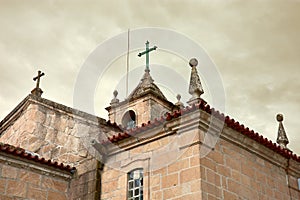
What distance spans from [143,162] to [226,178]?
1.59m

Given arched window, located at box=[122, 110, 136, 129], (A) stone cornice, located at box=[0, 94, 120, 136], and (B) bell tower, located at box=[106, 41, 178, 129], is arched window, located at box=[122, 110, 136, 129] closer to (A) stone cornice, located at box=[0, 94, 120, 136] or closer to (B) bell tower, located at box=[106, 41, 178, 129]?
(B) bell tower, located at box=[106, 41, 178, 129]

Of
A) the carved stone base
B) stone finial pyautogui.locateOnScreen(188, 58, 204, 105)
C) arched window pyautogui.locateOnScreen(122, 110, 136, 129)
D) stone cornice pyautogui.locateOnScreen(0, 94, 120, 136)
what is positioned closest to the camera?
the carved stone base

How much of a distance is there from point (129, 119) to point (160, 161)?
26.9 feet

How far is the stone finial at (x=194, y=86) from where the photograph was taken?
836 centimetres

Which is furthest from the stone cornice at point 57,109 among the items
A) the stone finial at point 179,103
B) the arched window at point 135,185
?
the stone finial at point 179,103

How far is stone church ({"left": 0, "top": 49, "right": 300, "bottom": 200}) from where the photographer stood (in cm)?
793

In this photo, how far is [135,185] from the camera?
8.62m

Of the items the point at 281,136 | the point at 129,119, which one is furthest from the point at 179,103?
the point at 281,136

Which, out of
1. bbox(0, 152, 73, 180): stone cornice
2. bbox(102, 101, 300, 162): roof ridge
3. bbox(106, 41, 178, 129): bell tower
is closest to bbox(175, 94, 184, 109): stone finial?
bbox(106, 41, 178, 129): bell tower

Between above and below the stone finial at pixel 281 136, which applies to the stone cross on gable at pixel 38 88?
above

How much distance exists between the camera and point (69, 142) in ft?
35.7

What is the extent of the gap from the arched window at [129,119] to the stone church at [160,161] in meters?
4.94

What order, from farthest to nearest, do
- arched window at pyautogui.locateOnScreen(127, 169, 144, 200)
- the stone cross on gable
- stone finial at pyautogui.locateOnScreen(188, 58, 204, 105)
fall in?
the stone cross on gable < arched window at pyautogui.locateOnScreen(127, 169, 144, 200) < stone finial at pyautogui.locateOnScreen(188, 58, 204, 105)

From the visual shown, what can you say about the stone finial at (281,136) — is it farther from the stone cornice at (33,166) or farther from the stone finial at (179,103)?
the stone finial at (179,103)
